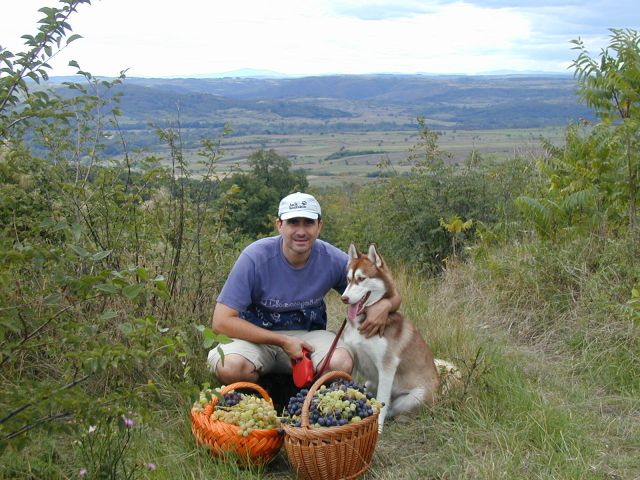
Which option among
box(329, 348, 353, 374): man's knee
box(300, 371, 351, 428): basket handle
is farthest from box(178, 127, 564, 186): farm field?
box(300, 371, 351, 428): basket handle

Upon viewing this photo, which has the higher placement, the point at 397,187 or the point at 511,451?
the point at 397,187

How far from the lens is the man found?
4945 mm

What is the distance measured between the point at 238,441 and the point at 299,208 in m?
1.75

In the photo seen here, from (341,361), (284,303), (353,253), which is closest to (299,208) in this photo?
(353,253)

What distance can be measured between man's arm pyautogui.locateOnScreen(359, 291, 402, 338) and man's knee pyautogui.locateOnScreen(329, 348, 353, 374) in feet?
0.76

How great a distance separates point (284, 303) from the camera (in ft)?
17.3

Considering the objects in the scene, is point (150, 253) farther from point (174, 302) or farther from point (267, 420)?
point (267, 420)

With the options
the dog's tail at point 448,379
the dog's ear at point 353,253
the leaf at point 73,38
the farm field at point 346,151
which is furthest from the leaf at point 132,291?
the farm field at point 346,151

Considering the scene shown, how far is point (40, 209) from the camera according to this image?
20.4 feet

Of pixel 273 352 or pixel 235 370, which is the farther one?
pixel 273 352

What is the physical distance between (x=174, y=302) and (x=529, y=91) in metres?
148

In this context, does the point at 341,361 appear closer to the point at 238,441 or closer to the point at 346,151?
the point at 238,441

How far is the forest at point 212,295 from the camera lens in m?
2.93

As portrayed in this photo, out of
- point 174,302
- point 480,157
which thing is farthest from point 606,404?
point 480,157
